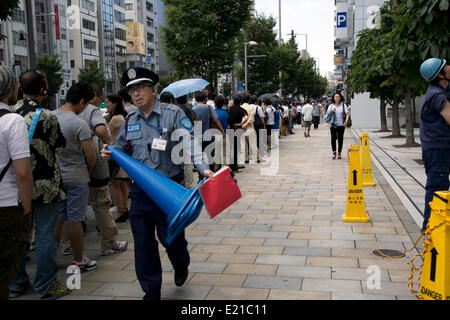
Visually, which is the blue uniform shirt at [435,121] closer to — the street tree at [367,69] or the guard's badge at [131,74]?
the guard's badge at [131,74]

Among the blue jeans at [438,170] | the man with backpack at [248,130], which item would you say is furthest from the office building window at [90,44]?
the blue jeans at [438,170]

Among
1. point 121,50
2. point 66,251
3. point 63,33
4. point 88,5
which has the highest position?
point 88,5

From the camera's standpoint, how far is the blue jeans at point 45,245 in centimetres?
392

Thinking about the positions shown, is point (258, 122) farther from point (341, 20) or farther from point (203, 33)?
point (341, 20)

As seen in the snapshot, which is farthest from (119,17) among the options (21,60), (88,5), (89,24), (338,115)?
(338,115)

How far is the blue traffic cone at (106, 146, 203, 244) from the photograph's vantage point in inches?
135

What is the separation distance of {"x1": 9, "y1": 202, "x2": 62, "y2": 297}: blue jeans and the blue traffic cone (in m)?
0.85

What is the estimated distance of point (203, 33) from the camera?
84.2 feet

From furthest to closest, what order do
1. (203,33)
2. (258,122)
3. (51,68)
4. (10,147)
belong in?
(51,68), (203,33), (258,122), (10,147)

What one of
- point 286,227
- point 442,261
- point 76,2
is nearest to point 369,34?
point 286,227

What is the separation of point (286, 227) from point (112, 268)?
2500mm

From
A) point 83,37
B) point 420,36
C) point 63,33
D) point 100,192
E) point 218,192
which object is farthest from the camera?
point 83,37

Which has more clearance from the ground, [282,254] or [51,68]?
[51,68]

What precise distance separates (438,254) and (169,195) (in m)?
1.96
